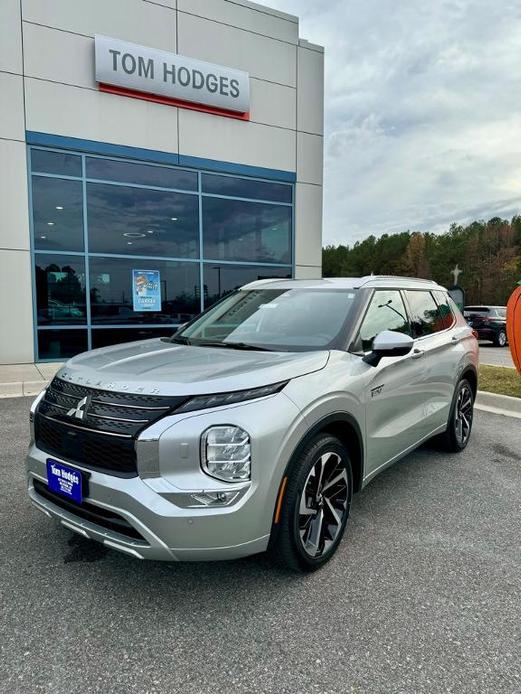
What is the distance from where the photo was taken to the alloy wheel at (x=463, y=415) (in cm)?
483

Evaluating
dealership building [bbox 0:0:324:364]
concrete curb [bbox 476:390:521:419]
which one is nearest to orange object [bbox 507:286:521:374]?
concrete curb [bbox 476:390:521:419]

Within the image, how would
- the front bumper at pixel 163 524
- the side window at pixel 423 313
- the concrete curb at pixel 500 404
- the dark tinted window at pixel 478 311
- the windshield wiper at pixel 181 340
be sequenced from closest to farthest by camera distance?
the front bumper at pixel 163 524
the windshield wiper at pixel 181 340
the side window at pixel 423 313
the concrete curb at pixel 500 404
the dark tinted window at pixel 478 311

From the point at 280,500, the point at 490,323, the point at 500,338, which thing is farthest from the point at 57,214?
the point at 500,338

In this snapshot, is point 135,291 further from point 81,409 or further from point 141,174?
point 81,409

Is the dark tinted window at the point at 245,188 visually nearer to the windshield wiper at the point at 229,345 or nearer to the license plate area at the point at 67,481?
the windshield wiper at the point at 229,345

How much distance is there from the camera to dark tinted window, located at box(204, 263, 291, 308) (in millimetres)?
12812

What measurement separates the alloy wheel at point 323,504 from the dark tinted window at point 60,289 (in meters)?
9.87

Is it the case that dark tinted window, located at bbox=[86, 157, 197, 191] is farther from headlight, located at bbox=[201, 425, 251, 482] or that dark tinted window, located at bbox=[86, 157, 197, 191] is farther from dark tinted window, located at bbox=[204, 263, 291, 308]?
headlight, located at bbox=[201, 425, 251, 482]

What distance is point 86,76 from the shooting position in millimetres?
10750

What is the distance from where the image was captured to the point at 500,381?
8.64m

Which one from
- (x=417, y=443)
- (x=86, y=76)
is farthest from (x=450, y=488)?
(x=86, y=76)

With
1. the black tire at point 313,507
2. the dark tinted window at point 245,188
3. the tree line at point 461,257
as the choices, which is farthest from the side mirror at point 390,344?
the tree line at point 461,257

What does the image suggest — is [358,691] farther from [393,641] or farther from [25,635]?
[25,635]

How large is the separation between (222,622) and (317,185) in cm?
1316
